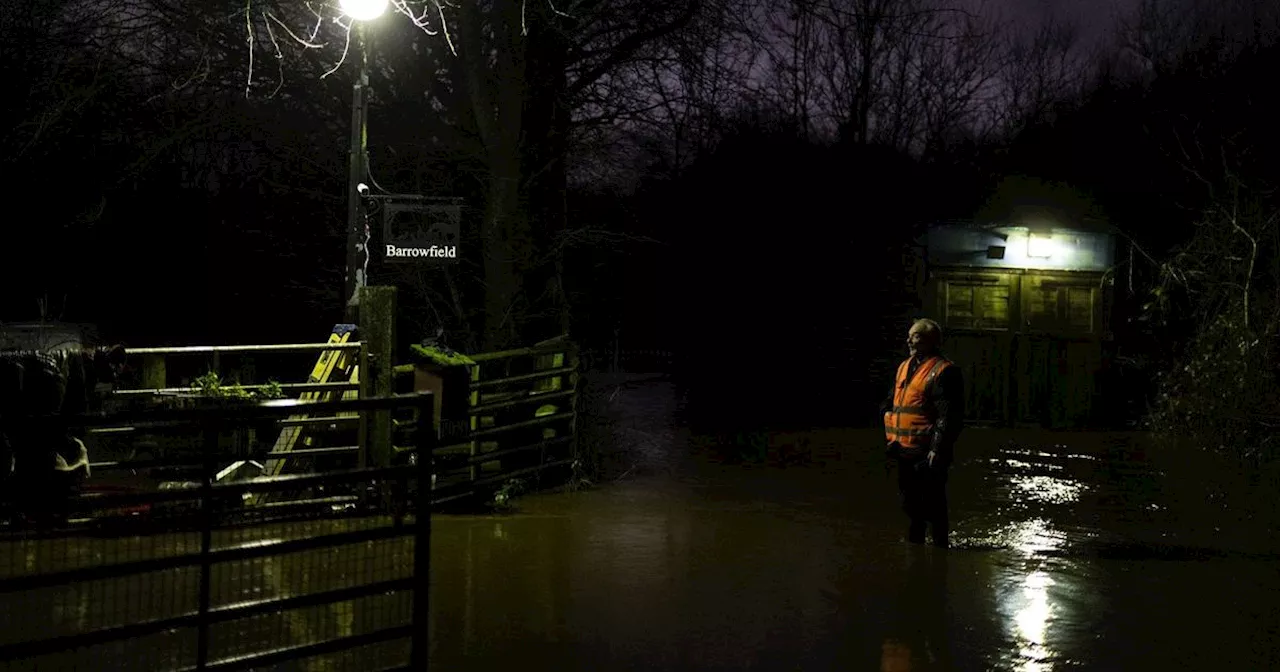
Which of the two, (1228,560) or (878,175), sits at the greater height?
(878,175)

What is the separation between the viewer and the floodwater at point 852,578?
6855mm

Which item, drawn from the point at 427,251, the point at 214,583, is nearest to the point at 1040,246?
the point at 427,251

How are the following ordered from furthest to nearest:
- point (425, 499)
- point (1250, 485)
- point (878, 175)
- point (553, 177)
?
point (878, 175) < point (553, 177) < point (1250, 485) < point (425, 499)

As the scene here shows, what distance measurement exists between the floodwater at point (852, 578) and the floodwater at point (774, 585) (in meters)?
0.03

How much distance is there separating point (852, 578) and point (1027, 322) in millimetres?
11916

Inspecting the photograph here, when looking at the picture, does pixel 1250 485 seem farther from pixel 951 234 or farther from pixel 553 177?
pixel 553 177

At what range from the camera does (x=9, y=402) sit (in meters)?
8.61

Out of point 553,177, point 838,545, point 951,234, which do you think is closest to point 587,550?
point 838,545

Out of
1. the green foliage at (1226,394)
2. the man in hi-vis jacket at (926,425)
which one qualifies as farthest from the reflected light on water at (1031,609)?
the green foliage at (1226,394)

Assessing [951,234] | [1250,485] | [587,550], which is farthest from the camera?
[951,234]

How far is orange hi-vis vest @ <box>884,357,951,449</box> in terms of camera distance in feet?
31.3

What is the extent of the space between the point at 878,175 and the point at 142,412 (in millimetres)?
18047

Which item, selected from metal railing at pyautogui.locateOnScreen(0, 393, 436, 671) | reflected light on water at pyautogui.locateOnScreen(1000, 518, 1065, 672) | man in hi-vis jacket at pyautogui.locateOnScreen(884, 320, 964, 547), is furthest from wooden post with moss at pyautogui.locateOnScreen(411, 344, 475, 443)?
reflected light on water at pyautogui.locateOnScreen(1000, 518, 1065, 672)

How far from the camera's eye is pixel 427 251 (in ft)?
38.7
